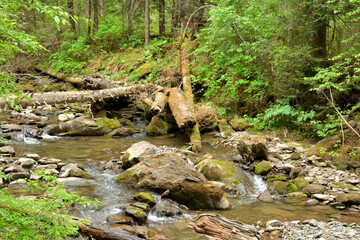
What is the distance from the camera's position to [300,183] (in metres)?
7.18

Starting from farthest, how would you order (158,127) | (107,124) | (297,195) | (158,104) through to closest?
(107,124) → (158,127) → (158,104) → (297,195)

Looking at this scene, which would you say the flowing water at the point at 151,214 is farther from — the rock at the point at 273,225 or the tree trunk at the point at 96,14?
the tree trunk at the point at 96,14

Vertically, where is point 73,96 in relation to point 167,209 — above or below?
above

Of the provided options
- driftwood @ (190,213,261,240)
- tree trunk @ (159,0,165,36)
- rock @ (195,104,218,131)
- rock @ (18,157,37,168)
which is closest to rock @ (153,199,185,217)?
driftwood @ (190,213,261,240)

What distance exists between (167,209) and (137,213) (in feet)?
2.35

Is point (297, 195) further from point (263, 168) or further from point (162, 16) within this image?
point (162, 16)

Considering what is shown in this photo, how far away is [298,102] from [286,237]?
23.2 feet

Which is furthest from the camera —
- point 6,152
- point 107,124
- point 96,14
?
point 96,14

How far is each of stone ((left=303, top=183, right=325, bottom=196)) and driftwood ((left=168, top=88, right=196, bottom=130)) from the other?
487cm

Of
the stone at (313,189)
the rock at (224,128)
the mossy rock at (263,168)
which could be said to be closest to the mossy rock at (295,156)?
the mossy rock at (263,168)

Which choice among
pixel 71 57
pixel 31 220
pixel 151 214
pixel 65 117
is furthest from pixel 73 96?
pixel 71 57

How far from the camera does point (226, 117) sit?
13570 millimetres

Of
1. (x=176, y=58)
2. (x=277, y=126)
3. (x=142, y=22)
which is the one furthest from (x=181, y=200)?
(x=142, y=22)

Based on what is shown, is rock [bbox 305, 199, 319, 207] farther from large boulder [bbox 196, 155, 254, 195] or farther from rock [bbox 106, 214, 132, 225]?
rock [bbox 106, 214, 132, 225]
